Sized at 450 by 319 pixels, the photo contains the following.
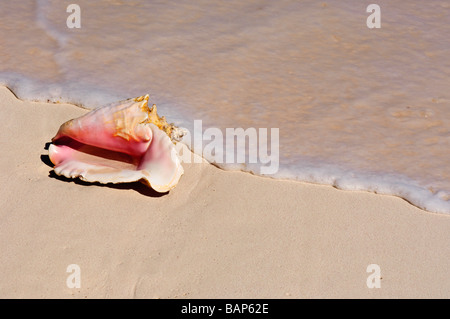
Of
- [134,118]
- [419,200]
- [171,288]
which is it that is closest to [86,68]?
[134,118]

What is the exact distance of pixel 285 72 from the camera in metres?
3.67

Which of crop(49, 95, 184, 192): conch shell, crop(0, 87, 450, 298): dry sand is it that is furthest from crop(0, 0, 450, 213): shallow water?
crop(49, 95, 184, 192): conch shell

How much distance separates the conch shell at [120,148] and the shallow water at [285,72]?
1.25 feet

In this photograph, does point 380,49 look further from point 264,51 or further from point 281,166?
point 281,166

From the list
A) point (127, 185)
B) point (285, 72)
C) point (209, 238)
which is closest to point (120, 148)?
point (127, 185)

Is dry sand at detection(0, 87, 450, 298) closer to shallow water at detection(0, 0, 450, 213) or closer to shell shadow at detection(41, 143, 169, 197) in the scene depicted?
shell shadow at detection(41, 143, 169, 197)

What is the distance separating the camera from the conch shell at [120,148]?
8.76ft

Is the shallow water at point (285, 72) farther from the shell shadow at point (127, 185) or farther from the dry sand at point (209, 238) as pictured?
the shell shadow at point (127, 185)

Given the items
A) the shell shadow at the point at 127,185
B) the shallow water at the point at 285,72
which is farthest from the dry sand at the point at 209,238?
the shallow water at the point at 285,72

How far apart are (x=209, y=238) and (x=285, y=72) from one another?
1525 millimetres

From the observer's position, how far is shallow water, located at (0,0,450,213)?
3068mm

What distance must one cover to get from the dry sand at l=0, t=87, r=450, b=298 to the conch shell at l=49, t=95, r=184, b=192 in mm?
82

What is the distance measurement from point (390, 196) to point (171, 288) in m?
1.18

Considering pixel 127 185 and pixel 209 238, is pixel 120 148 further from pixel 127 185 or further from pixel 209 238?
pixel 209 238
